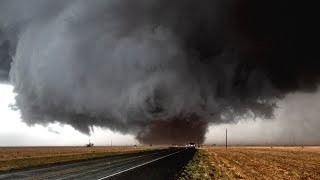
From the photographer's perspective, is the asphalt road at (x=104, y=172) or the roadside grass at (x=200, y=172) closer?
the roadside grass at (x=200, y=172)

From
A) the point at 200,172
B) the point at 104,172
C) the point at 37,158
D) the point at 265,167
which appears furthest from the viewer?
the point at 37,158

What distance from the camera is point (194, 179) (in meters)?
24.7

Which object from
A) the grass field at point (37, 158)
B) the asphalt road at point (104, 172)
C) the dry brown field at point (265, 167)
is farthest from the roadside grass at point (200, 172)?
the grass field at point (37, 158)

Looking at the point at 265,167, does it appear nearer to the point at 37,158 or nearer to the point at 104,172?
the point at 104,172

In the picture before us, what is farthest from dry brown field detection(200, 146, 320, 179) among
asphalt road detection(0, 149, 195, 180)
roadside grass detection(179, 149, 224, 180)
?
asphalt road detection(0, 149, 195, 180)

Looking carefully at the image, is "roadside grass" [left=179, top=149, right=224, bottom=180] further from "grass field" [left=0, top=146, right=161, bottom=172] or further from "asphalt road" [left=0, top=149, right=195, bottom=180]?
"grass field" [left=0, top=146, right=161, bottom=172]

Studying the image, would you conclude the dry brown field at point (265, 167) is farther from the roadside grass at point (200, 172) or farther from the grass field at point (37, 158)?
the grass field at point (37, 158)

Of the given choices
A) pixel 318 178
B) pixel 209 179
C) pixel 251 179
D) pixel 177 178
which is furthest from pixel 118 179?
pixel 318 178

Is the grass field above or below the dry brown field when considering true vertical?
below

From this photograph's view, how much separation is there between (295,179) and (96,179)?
13.1 metres

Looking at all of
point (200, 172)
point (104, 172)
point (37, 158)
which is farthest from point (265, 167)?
point (37, 158)

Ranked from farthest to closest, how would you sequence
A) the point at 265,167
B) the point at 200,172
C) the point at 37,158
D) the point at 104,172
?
1. the point at 37,158
2. the point at 265,167
3. the point at 104,172
4. the point at 200,172

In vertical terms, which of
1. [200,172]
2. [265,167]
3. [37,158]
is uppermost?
[200,172]

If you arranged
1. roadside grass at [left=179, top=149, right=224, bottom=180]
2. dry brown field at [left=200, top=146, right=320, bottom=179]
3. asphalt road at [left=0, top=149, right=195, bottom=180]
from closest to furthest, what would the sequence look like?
roadside grass at [left=179, top=149, right=224, bottom=180] < asphalt road at [left=0, top=149, right=195, bottom=180] < dry brown field at [left=200, top=146, right=320, bottom=179]
